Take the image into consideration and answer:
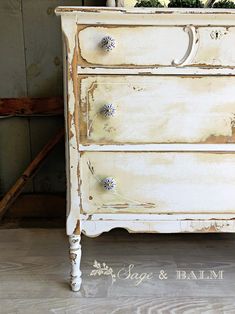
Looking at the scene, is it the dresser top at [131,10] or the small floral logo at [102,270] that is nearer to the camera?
the dresser top at [131,10]

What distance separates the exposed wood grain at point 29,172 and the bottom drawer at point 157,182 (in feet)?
1.89

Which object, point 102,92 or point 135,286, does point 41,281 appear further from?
point 102,92

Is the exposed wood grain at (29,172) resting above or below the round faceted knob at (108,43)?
below

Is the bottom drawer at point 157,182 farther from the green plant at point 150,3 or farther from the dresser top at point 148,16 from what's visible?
the green plant at point 150,3

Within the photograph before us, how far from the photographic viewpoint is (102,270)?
4.29ft

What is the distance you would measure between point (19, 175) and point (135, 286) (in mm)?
803

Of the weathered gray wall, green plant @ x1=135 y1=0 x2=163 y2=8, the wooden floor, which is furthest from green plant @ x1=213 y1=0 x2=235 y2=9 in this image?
the wooden floor

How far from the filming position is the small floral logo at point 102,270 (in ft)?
4.22

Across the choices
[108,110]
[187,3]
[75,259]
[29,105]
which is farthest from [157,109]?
[29,105]

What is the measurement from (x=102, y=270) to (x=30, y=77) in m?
0.90

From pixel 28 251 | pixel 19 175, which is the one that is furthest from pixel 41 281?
pixel 19 175

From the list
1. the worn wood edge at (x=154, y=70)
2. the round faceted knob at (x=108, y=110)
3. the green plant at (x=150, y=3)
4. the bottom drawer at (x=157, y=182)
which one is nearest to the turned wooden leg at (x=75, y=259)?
the bottom drawer at (x=157, y=182)

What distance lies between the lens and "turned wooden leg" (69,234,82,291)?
114 centimetres

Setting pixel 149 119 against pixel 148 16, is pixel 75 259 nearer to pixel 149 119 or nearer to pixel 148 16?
pixel 149 119
